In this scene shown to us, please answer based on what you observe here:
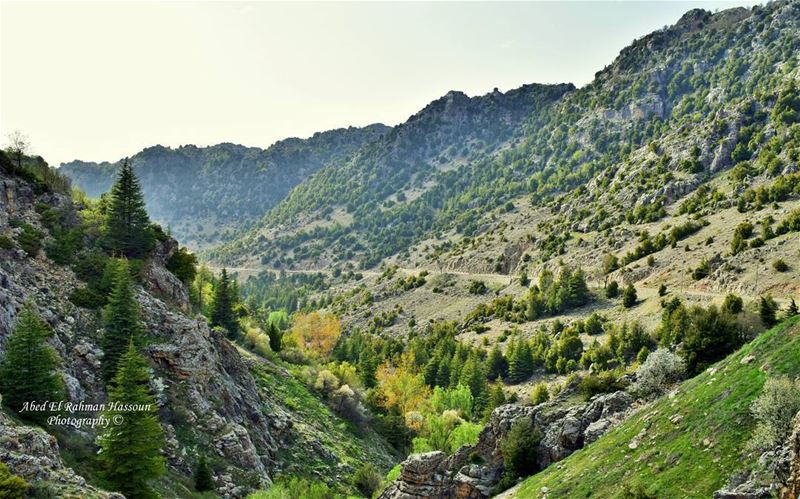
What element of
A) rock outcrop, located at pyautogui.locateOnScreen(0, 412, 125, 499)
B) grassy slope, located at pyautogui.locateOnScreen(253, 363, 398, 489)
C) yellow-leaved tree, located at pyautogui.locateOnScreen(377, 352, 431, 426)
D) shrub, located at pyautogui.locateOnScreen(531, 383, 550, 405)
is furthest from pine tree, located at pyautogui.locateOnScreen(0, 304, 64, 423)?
shrub, located at pyautogui.locateOnScreen(531, 383, 550, 405)

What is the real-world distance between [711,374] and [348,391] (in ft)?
148

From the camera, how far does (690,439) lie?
955 inches

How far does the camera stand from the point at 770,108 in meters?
129

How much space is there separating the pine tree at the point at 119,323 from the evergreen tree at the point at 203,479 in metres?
8.76

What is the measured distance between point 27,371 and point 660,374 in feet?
120

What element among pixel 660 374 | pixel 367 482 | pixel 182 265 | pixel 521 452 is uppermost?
pixel 182 265

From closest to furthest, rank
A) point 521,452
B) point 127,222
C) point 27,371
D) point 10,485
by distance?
point 10,485, point 27,371, point 521,452, point 127,222

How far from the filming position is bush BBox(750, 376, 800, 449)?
20.0m

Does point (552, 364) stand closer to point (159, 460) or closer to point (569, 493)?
point (569, 493)

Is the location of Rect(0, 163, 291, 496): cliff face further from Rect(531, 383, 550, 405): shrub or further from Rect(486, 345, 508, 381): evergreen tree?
Rect(486, 345, 508, 381): evergreen tree

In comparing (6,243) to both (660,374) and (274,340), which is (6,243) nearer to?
(274,340)

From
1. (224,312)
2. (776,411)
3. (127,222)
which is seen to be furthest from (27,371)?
(224,312)

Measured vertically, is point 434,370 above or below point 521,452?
below

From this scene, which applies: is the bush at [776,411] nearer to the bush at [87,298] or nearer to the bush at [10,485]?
the bush at [10,485]
